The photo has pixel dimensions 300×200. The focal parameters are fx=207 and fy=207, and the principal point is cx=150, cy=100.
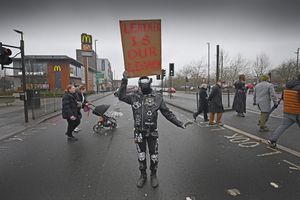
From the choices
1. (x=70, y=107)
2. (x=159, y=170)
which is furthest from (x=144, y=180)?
(x=70, y=107)

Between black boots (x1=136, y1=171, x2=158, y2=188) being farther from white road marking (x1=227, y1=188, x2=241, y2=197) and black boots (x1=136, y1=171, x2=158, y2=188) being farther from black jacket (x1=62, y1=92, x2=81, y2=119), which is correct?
black jacket (x1=62, y1=92, x2=81, y2=119)

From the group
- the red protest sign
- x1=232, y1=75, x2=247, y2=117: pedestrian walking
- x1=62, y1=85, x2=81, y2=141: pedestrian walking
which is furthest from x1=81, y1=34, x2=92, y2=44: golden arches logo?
the red protest sign

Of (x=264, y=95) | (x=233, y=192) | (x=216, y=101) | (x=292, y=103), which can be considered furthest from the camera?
(x=216, y=101)

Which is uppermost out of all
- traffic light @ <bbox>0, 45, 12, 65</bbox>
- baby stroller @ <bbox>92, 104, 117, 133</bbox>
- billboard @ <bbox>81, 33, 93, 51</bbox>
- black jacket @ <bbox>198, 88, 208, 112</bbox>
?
billboard @ <bbox>81, 33, 93, 51</bbox>

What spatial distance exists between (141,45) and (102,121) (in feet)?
15.7

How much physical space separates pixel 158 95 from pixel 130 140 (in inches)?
123

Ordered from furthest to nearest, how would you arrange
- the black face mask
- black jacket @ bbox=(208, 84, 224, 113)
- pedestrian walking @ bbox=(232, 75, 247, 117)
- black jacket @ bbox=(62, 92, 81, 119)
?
pedestrian walking @ bbox=(232, 75, 247, 117) → black jacket @ bbox=(208, 84, 224, 113) → black jacket @ bbox=(62, 92, 81, 119) → the black face mask

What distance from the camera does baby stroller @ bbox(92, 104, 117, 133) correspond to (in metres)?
7.50

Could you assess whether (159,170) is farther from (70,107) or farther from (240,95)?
(240,95)

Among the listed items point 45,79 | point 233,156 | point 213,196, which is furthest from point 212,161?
point 45,79

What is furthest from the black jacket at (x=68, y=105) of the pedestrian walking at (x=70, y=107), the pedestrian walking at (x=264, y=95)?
the pedestrian walking at (x=264, y=95)

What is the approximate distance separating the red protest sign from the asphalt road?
190cm

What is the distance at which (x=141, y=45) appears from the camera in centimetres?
360

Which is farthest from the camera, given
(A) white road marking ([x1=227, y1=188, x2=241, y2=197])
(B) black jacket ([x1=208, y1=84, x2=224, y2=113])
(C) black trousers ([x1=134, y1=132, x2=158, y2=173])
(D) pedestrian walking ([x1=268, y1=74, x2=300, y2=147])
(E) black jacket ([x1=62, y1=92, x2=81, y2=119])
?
(B) black jacket ([x1=208, y1=84, x2=224, y2=113])
